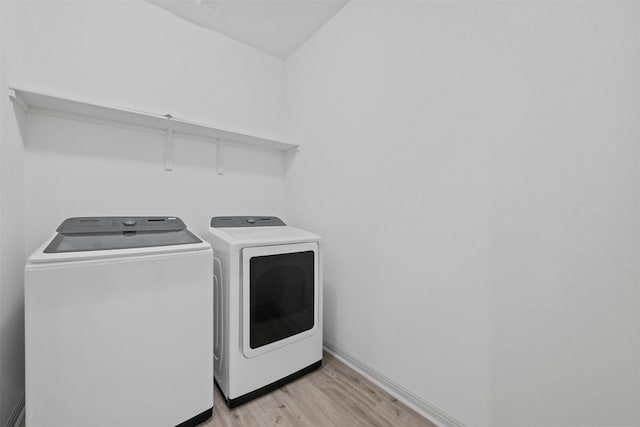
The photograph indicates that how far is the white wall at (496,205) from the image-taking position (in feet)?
2.77

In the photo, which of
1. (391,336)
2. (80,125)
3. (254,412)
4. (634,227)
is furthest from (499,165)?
(80,125)

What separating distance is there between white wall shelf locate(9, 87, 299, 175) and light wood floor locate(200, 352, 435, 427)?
65.0 inches

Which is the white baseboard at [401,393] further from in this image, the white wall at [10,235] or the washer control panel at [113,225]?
the white wall at [10,235]

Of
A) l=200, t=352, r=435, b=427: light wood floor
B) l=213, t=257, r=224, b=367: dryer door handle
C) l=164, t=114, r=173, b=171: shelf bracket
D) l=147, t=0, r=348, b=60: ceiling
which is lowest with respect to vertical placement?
l=200, t=352, r=435, b=427: light wood floor

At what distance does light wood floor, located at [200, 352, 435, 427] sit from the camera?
129cm

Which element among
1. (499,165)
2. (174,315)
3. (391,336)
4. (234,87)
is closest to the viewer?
(499,165)

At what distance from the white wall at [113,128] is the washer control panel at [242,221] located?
218mm

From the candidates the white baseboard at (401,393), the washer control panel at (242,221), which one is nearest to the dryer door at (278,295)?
the white baseboard at (401,393)

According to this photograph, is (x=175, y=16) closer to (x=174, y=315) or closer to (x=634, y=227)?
(x=174, y=315)

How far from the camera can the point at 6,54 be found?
4.21 ft

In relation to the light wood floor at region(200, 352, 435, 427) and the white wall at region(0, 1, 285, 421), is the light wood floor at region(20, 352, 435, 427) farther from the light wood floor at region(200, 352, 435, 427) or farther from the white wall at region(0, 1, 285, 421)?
the white wall at region(0, 1, 285, 421)

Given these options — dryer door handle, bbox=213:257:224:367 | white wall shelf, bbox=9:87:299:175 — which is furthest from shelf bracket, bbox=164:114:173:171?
dryer door handle, bbox=213:257:224:367

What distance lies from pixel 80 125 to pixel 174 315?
→ 139 cm

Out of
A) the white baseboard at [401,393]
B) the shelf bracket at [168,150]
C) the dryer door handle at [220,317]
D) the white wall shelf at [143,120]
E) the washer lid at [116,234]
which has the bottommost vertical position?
the white baseboard at [401,393]
